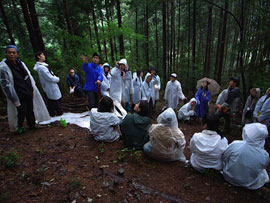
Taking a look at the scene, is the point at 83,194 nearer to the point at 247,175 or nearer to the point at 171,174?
the point at 171,174

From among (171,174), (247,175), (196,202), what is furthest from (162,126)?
(247,175)

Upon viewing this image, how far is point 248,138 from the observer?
244 centimetres

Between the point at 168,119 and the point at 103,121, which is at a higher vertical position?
the point at 168,119

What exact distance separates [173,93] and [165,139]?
193 inches

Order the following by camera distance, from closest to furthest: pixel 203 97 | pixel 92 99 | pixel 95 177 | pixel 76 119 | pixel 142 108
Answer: pixel 95 177
pixel 142 108
pixel 76 119
pixel 92 99
pixel 203 97

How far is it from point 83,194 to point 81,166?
0.66 meters

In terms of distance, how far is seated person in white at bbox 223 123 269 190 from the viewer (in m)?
2.38

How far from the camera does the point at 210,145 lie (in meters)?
2.71

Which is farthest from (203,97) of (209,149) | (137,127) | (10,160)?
(10,160)

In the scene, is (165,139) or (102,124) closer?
(165,139)

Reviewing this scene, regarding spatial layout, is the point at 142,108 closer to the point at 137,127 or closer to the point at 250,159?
the point at 137,127

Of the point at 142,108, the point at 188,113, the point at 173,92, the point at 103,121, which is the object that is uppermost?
the point at 142,108

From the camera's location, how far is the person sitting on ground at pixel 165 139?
9.73 ft

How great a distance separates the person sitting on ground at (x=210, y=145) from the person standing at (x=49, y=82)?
13.7ft
